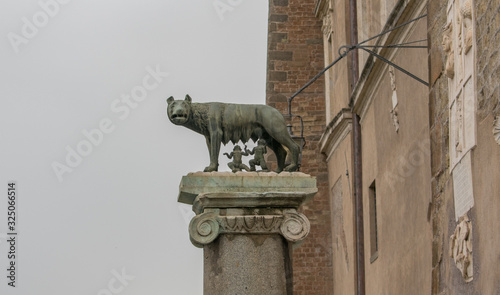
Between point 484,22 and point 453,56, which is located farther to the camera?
point 453,56

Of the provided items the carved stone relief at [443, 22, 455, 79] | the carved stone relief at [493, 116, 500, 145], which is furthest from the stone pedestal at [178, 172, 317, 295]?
the carved stone relief at [493, 116, 500, 145]

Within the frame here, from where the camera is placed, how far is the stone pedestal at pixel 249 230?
11273 mm

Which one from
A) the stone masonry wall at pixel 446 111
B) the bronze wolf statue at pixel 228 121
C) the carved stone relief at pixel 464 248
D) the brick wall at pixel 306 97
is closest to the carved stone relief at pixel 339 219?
the brick wall at pixel 306 97

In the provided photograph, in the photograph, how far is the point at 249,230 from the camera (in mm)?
11375

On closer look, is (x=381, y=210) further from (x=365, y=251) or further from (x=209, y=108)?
(x=209, y=108)

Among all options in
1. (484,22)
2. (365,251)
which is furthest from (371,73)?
(484,22)

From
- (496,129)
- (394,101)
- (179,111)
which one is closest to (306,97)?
(394,101)

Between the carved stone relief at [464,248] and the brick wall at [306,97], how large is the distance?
1409cm

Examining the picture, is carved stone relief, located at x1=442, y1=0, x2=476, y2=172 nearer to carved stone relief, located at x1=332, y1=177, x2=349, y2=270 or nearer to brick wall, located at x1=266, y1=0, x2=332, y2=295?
carved stone relief, located at x1=332, y1=177, x2=349, y2=270

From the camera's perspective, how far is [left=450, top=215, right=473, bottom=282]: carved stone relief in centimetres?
966

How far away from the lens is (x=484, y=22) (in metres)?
9.29

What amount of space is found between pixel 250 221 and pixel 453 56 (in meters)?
2.46

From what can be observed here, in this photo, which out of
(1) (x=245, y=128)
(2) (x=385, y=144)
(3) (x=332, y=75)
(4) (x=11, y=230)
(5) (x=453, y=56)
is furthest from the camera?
(3) (x=332, y=75)

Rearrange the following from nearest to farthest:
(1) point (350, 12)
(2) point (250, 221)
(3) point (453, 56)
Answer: (3) point (453, 56)
(2) point (250, 221)
(1) point (350, 12)
